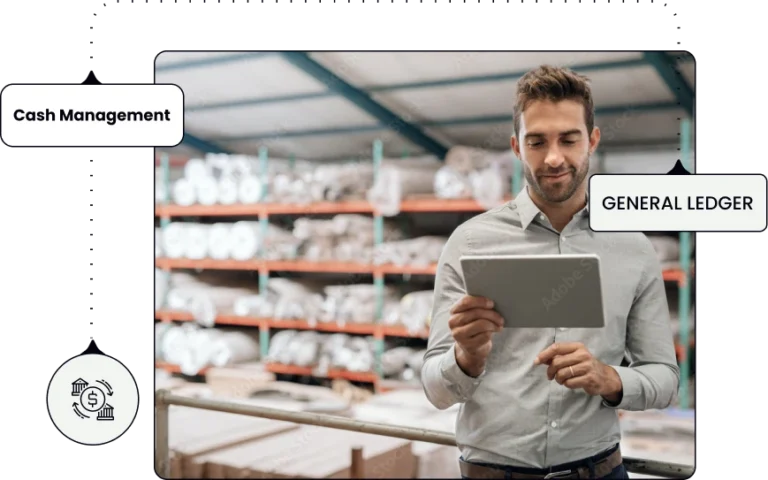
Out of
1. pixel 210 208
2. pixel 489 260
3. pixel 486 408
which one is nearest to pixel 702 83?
pixel 489 260

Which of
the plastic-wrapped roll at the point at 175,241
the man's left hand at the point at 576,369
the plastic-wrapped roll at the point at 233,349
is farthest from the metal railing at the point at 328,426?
the plastic-wrapped roll at the point at 175,241

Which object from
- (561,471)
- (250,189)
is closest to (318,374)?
(250,189)

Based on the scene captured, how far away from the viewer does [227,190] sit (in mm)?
3756

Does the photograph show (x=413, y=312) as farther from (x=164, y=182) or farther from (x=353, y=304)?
(x=164, y=182)

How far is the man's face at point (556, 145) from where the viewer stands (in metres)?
1.07

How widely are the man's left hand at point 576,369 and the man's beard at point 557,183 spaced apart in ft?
0.87

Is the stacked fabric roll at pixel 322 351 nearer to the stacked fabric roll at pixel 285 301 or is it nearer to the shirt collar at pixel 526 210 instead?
the stacked fabric roll at pixel 285 301

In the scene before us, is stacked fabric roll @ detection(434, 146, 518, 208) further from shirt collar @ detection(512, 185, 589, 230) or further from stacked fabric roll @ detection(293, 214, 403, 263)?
shirt collar @ detection(512, 185, 589, 230)

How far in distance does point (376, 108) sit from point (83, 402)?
8.04 ft

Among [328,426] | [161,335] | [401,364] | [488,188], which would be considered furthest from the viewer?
[161,335]

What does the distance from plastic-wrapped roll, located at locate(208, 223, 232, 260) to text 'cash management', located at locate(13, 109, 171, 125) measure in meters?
2.73

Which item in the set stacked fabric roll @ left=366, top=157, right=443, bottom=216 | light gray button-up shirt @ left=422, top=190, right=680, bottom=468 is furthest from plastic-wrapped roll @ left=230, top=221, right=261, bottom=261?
light gray button-up shirt @ left=422, top=190, right=680, bottom=468

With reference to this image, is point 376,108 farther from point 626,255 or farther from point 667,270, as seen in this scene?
point 626,255

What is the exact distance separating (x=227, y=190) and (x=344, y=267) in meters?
0.87
